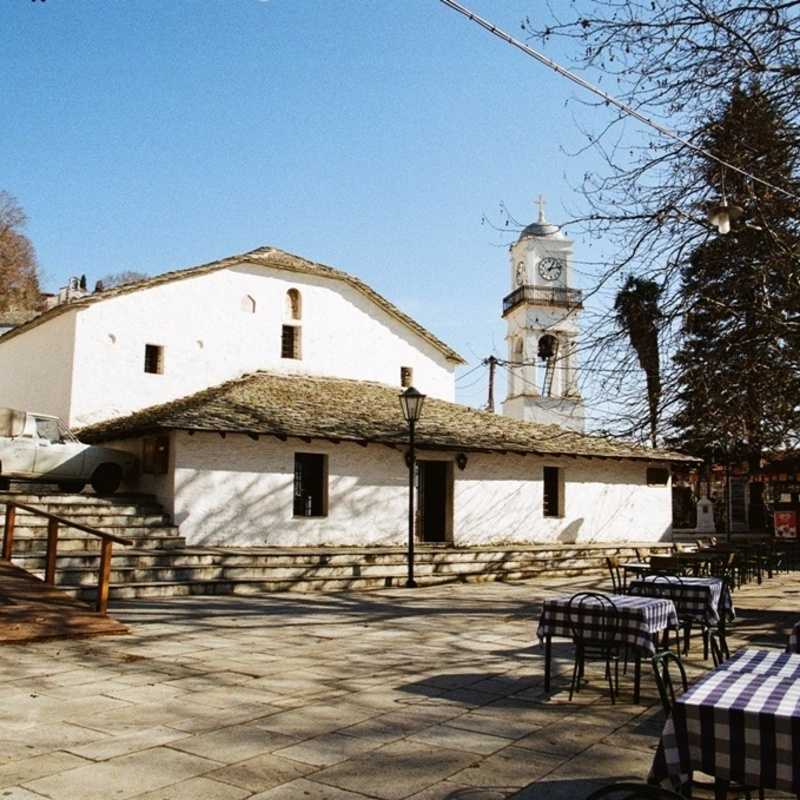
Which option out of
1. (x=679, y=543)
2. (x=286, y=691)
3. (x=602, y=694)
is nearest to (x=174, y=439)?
(x=286, y=691)

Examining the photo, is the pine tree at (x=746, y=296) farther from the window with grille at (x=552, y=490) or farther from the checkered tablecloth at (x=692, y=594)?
the window with grille at (x=552, y=490)

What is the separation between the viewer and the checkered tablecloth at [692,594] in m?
8.18

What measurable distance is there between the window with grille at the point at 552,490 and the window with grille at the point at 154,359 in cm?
1061

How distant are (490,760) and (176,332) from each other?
1719 centimetres

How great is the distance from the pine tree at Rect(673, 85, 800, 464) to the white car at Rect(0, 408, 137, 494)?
461 inches

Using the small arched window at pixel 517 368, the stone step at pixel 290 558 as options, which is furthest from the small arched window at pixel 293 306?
the small arched window at pixel 517 368

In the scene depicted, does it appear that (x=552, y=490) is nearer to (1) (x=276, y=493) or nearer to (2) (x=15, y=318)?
(1) (x=276, y=493)

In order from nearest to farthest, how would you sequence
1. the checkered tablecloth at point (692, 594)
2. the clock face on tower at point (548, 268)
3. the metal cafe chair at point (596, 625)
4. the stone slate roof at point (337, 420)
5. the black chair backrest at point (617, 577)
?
the metal cafe chair at point (596, 625) < the checkered tablecloth at point (692, 594) < the black chair backrest at point (617, 577) < the stone slate roof at point (337, 420) < the clock face on tower at point (548, 268)

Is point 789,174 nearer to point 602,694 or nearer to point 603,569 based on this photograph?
point 602,694

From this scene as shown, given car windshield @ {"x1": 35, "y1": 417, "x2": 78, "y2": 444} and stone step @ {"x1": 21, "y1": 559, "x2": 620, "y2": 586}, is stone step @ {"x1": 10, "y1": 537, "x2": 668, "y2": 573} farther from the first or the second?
car windshield @ {"x1": 35, "y1": 417, "x2": 78, "y2": 444}

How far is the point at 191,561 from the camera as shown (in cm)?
1420

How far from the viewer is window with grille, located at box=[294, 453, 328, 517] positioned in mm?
18094

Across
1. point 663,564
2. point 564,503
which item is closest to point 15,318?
point 564,503

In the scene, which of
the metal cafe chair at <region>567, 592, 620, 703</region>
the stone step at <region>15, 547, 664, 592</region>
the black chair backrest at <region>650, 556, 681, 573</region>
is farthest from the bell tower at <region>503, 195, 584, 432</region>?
the metal cafe chair at <region>567, 592, 620, 703</region>
